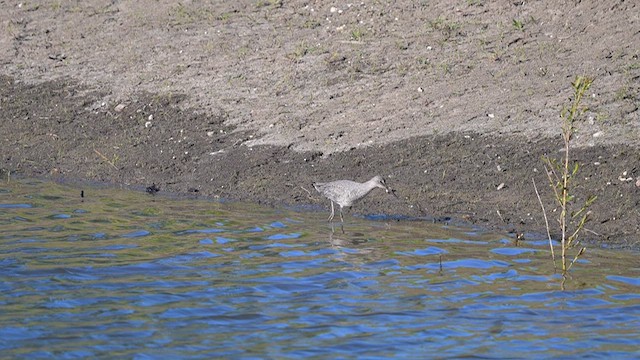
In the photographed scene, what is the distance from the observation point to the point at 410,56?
14961mm

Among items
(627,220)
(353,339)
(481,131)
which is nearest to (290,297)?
(353,339)

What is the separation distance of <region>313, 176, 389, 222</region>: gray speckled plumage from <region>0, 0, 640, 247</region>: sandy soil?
56cm

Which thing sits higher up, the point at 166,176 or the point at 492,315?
the point at 166,176

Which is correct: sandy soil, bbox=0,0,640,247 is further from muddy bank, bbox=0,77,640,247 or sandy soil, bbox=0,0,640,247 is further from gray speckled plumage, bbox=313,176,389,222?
gray speckled plumage, bbox=313,176,389,222

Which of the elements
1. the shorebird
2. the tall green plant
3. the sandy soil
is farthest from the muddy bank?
the shorebird

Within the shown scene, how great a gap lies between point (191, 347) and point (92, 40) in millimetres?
10803

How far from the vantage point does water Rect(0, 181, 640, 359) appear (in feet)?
25.2

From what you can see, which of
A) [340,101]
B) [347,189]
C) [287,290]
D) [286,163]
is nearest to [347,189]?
[347,189]

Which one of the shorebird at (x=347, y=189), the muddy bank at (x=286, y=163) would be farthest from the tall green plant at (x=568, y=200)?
the shorebird at (x=347, y=189)

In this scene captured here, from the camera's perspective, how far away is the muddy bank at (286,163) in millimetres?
11438

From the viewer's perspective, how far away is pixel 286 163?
13.2 m

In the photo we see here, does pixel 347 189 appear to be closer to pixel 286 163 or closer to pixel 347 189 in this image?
Result: pixel 347 189

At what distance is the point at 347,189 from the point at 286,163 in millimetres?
2005

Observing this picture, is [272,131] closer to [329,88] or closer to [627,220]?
[329,88]
